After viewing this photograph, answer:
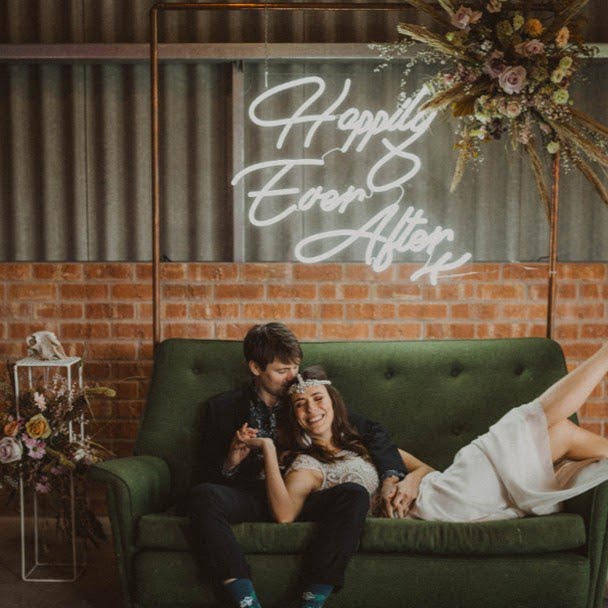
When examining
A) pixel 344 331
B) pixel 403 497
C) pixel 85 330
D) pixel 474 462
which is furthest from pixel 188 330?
pixel 474 462

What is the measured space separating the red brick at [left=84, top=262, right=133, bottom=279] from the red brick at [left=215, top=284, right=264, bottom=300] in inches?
17.1

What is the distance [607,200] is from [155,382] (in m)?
1.87

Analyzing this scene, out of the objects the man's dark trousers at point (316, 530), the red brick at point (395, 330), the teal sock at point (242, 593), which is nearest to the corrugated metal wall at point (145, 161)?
the red brick at point (395, 330)

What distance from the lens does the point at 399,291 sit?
3.76m

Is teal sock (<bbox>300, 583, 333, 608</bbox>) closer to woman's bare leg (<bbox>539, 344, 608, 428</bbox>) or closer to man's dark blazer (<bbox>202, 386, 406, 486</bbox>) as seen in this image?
man's dark blazer (<bbox>202, 386, 406, 486</bbox>)

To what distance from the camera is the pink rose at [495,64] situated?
2.92 meters

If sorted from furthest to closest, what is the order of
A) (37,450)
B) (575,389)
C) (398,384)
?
(398,384), (37,450), (575,389)

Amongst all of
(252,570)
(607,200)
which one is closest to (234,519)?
(252,570)

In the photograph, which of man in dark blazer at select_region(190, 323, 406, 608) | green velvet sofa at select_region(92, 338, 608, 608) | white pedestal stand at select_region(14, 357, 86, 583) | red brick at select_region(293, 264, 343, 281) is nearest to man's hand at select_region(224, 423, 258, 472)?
man in dark blazer at select_region(190, 323, 406, 608)

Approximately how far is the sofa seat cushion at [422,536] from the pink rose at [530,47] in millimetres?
1644

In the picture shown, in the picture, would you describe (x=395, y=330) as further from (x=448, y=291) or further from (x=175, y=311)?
(x=175, y=311)

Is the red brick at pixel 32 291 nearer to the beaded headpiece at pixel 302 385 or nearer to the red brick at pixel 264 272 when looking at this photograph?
the red brick at pixel 264 272

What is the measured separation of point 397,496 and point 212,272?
4.93 ft

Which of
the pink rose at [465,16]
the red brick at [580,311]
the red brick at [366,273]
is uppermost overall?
the pink rose at [465,16]
